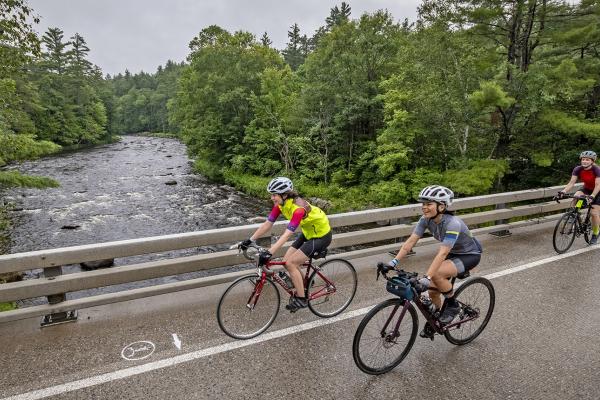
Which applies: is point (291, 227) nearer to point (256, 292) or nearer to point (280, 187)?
point (280, 187)

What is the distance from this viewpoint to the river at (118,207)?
16.0 meters

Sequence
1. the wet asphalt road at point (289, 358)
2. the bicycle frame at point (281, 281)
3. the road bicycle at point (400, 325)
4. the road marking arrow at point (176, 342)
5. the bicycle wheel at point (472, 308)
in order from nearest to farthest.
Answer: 1. the wet asphalt road at point (289, 358)
2. the road bicycle at point (400, 325)
3. the road marking arrow at point (176, 342)
4. the bicycle wheel at point (472, 308)
5. the bicycle frame at point (281, 281)

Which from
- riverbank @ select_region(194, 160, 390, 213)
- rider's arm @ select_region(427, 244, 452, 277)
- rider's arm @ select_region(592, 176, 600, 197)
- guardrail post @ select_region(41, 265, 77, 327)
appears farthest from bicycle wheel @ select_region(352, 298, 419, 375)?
riverbank @ select_region(194, 160, 390, 213)

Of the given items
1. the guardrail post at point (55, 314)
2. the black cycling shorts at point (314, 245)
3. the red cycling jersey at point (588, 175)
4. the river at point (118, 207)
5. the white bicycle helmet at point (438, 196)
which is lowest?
the river at point (118, 207)

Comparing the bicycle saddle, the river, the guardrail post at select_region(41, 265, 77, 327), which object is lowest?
the river

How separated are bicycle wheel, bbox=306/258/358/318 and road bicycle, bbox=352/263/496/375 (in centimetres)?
122

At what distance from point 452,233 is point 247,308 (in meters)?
2.68

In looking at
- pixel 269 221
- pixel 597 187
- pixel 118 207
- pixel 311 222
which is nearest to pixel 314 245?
pixel 311 222

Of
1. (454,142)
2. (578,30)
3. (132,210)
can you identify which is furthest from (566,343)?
(132,210)

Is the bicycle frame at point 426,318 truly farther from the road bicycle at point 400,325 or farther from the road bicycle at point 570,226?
the road bicycle at point 570,226

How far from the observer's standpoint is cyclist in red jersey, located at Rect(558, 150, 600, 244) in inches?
284

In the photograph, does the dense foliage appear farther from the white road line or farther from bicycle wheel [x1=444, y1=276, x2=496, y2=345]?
the white road line

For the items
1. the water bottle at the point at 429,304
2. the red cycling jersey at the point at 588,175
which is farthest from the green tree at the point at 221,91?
the water bottle at the point at 429,304

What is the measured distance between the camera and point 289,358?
3.95 m
